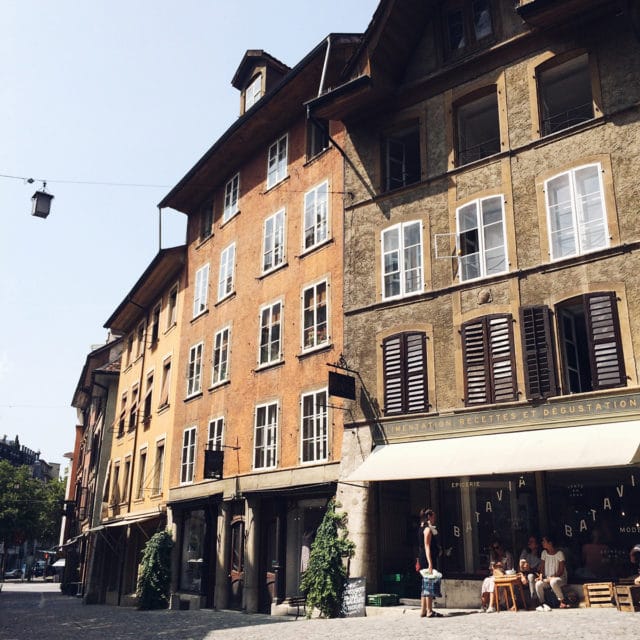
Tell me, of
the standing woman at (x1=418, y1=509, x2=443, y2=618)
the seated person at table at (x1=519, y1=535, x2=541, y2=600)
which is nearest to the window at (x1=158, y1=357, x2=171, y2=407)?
the standing woman at (x1=418, y1=509, x2=443, y2=618)

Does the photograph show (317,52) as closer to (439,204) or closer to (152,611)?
(439,204)

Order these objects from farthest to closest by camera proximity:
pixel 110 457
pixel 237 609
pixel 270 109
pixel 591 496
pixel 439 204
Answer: pixel 110 457
pixel 270 109
pixel 237 609
pixel 439 204
pixel 591 496

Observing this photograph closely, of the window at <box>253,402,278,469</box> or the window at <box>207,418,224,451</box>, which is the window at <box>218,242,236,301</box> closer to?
the window at <box>207,418,224,451</box>

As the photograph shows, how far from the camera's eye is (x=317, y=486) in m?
17.2

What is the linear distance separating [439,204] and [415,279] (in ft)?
6.04

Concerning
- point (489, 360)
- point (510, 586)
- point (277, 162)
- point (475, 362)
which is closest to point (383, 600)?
point (510, 586)

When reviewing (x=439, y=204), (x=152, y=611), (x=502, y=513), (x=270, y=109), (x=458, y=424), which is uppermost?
(x=270, y=109)

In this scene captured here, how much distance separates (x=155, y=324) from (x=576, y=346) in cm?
2193

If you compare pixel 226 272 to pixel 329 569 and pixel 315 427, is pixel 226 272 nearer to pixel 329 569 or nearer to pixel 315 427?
pixel 315 427

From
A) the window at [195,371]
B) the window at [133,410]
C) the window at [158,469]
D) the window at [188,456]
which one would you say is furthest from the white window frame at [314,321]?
the window at [133,410]

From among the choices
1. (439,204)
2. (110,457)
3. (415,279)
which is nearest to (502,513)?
(415,279)

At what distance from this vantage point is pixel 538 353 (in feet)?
46.1

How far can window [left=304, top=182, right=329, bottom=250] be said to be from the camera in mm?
19906

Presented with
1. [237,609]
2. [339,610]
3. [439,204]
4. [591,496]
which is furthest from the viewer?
[237,609]
